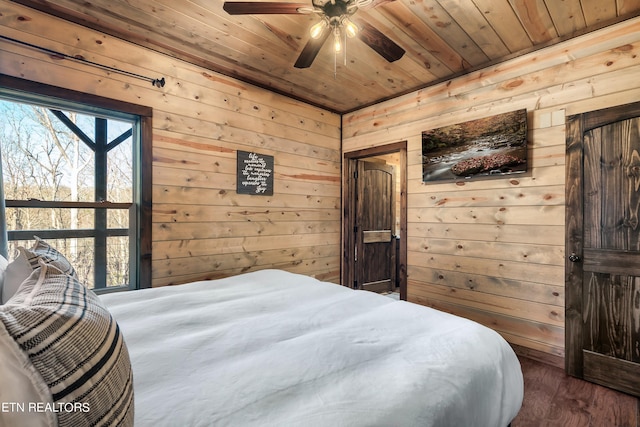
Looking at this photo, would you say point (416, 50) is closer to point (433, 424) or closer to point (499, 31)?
point (499, 31)

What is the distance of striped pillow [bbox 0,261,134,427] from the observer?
1.62 ft

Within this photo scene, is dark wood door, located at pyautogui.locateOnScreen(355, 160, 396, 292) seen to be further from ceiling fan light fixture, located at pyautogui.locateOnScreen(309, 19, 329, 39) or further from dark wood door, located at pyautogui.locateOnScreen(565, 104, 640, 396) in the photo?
ceiling fan light fixture, located at pyautogui.locateOnScreen(309, 19, 329, 39)

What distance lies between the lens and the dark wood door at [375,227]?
4.26 meters

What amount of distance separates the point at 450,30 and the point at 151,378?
9.23ft

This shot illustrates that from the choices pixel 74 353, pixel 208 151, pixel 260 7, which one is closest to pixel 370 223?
pixel 208 151

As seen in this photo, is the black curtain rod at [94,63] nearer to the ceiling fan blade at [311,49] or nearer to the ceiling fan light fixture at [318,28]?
the ceiling fan blade at [311,49]

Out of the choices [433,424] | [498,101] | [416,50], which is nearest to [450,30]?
[416,50]

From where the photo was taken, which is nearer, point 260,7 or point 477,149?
point 260,7

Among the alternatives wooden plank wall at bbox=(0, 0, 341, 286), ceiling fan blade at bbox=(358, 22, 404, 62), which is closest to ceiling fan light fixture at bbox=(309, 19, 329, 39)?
ceiling fan blade at bbox=(358, 22, 404, 62)

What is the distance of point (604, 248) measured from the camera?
7.09 ft

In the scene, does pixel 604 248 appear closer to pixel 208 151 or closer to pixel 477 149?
pixel 477 149

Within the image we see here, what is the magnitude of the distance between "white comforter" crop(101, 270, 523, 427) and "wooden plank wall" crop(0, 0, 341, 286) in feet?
4.11

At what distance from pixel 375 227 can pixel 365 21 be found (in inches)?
112

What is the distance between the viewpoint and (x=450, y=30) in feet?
7.65
